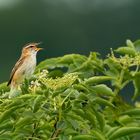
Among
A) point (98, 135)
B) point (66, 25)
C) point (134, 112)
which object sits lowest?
point (98, 135)

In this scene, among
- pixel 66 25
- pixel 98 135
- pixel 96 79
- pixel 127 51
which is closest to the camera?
pixel 98 135

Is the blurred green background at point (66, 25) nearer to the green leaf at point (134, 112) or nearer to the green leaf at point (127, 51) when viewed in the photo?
the green leaf at point (127, 51)

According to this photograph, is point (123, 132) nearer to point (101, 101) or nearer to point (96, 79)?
point (101, 101)

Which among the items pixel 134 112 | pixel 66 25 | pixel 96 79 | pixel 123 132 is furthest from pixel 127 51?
pixel 66 25

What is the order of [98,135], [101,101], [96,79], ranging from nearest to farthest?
[98,135], [101,101], [96,79]

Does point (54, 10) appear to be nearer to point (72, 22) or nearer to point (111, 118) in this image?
point (72, 22)

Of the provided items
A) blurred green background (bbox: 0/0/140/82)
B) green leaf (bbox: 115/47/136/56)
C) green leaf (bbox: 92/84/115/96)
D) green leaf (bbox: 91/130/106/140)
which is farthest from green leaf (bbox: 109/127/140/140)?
blurred green background (bbox: 0/0/140/82)

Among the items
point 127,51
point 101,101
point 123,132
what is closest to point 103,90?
point 101,101

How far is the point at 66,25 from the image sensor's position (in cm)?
5056

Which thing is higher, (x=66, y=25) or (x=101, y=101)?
(x=66, y=25)

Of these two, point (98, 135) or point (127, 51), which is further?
point (127, 51)

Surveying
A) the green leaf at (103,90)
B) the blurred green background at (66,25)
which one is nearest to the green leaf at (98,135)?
the green leaf at (103,90)

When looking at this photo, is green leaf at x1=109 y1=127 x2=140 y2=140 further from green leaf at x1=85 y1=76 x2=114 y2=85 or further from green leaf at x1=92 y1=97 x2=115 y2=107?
green leaf at x1=85 y1=76 x2=114 y2=85

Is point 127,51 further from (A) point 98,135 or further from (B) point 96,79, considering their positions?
(A) point 98,135
